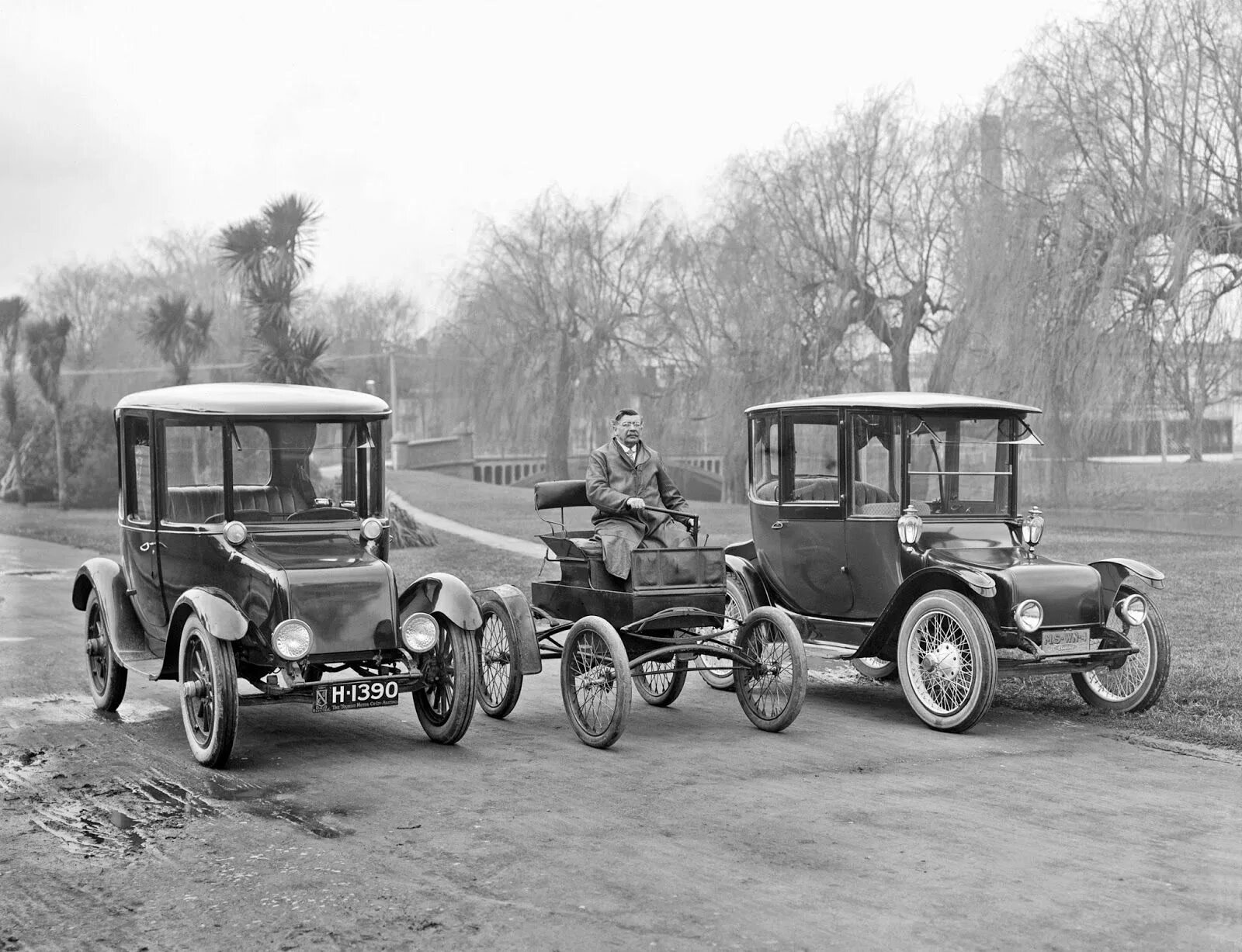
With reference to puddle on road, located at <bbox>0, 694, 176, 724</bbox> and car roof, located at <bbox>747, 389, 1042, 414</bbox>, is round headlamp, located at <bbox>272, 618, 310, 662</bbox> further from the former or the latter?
car roof, located at <bbox>747, 389, 1042, 414</bbox>

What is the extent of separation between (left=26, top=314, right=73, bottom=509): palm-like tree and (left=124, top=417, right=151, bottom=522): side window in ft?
89.2

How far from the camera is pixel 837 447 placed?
9.55 metres

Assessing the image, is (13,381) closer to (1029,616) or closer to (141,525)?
(141,525)

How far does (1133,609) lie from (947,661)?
1.32m

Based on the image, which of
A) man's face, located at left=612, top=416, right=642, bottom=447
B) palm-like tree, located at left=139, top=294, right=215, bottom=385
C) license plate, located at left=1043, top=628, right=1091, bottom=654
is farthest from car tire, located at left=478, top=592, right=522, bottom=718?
palm-like tree, located at left=139, top=294, right=215, bottom=385

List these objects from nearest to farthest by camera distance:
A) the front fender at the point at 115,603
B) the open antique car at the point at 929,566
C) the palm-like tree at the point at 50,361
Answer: the open antique car at the point at 929,566, the front fender at the point at 115,603, the palm-like tree at the point at 50,361

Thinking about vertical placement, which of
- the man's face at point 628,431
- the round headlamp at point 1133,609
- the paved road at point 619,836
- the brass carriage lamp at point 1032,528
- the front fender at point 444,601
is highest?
the man's face at point 628,431

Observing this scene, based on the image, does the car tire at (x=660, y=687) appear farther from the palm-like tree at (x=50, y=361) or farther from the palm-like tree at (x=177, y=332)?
the palm-like tree at (x=50, y=361)

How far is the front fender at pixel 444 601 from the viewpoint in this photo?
25.8 ft

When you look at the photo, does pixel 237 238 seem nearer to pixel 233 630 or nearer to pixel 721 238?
pixel 721 238

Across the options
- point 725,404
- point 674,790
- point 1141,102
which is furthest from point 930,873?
point 725,404

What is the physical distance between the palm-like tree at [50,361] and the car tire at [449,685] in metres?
29.3

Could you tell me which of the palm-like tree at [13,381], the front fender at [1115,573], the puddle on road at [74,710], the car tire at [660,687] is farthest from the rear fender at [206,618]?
the palm-like tree at [13,381]

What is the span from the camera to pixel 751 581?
1015 cm
